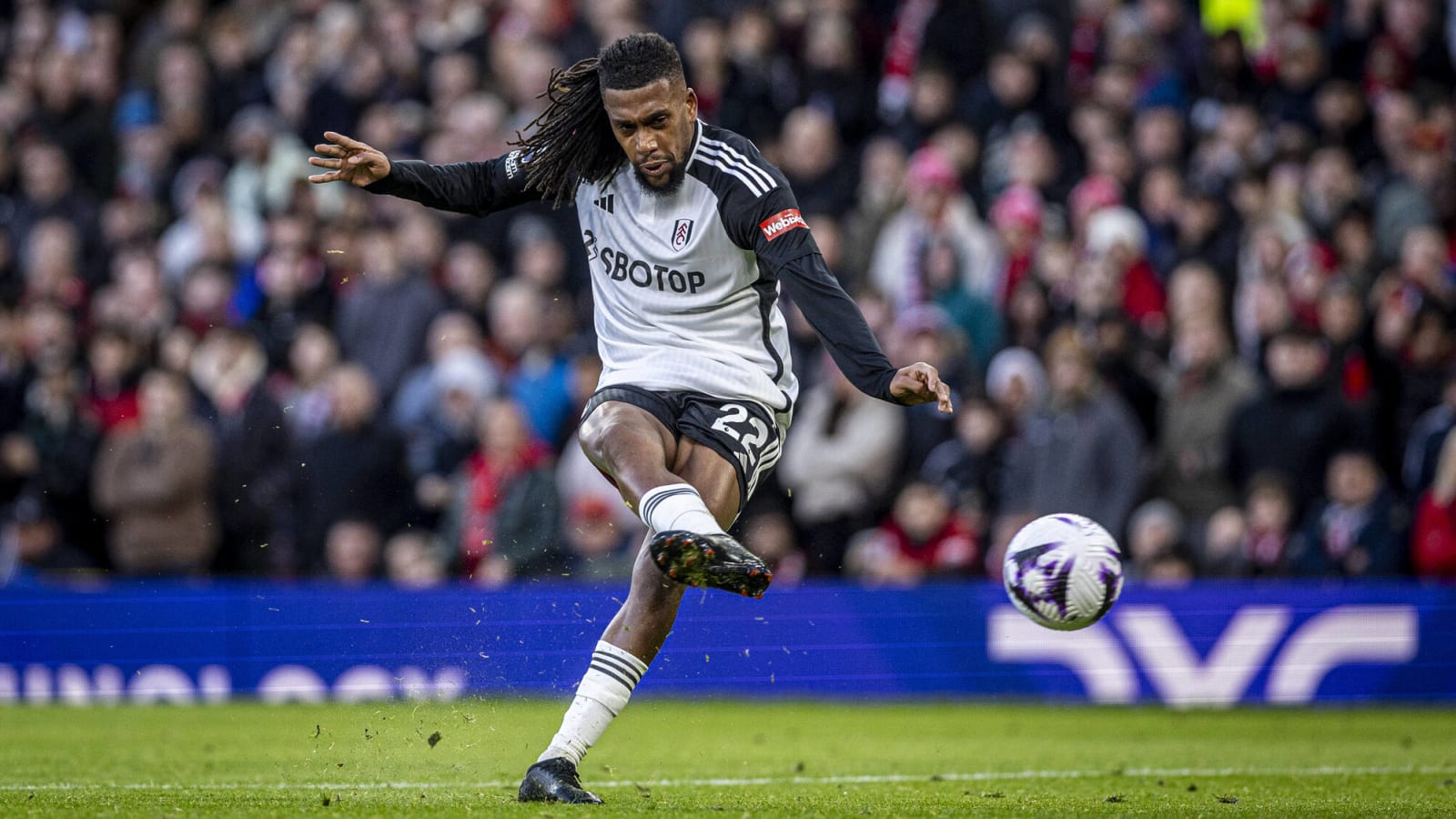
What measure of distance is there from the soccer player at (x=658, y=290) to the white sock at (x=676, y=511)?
12 millimetres

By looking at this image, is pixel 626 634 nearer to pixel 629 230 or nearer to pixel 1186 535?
pixel 629 230

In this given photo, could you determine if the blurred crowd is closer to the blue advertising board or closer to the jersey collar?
the blue advertising board

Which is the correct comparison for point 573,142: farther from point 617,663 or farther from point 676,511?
point 617,663

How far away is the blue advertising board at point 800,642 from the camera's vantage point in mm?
11523

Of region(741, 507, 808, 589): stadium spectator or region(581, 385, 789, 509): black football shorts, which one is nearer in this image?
region(581, 385, 789, 509): black football shorts

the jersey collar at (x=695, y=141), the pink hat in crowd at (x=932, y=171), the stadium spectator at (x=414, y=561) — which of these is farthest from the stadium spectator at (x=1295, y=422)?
the jersey collar at (x=695, y=141)

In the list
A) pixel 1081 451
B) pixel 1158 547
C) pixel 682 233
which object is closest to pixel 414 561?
pixel 1081 451

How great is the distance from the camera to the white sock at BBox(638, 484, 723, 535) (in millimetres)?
6172

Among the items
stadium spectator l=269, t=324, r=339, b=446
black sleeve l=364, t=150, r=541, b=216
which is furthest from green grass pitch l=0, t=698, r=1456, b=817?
stadium spectator l=269, t=324, r=339, b=446

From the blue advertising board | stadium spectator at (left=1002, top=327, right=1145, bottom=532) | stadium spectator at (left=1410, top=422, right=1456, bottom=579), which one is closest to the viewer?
stadium spectator at (left=1410, top=422, right=1456, bottom=579)

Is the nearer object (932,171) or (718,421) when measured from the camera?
(718,421)

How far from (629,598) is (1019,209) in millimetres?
7338

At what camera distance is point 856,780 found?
311 inches

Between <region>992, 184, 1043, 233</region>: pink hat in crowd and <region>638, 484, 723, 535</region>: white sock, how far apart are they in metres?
7.50
